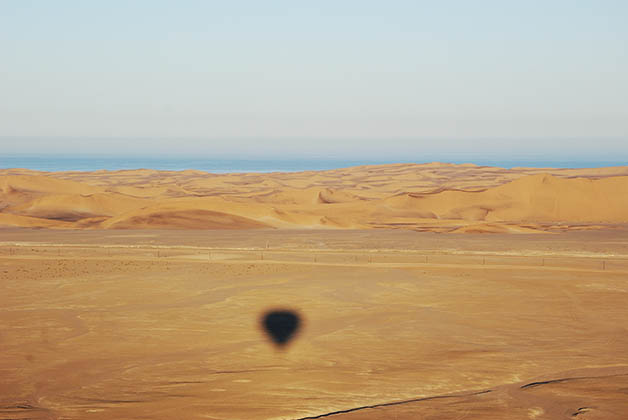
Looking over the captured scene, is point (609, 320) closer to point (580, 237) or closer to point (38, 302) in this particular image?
point (38, 302)

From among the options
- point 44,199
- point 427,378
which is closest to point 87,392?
point 427,378

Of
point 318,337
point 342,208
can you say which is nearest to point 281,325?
point 318,337

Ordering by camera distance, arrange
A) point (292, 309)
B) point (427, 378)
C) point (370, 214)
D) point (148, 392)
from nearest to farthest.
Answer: point (148, 392), point (427, 378), point (292, 309), point (370, 214)

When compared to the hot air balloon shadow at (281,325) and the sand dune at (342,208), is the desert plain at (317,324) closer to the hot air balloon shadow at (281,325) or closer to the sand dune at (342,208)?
the hot air balloon shadow at (281,325)

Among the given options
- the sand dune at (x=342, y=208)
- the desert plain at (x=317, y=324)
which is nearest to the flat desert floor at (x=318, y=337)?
the desert plain at (x=317, y=324)

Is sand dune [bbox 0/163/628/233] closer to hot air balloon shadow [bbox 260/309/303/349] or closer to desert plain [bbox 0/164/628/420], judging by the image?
desert plain [bbox 0/164/628/420]

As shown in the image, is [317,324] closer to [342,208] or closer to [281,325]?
[281,325]
